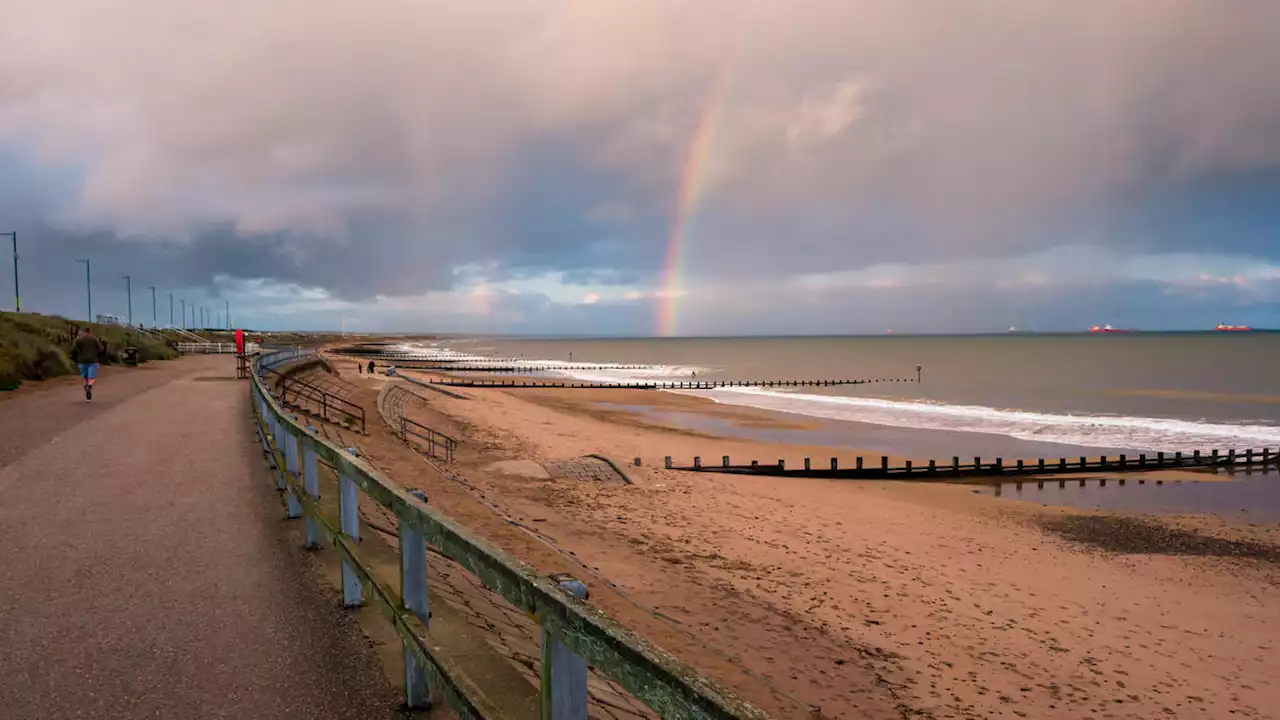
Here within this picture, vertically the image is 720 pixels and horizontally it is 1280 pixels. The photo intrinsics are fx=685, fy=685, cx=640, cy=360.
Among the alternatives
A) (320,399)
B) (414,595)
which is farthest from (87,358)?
(414,595)

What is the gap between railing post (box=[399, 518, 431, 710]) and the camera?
334 cm

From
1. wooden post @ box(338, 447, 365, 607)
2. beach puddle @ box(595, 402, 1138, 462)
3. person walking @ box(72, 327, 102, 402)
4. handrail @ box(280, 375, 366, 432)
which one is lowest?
beach puddle @ box(595, 402, 1138, 462)

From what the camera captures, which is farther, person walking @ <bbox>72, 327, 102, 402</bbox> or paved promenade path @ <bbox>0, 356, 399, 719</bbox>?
person walking @ <bbox>72, 327, 102, 402</bbox>

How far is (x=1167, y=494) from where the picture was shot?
27.0 m

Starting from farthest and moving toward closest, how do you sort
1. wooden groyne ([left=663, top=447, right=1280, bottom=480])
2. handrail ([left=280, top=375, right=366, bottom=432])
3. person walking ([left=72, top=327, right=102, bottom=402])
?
1. wooden groyne ([left=663, top=447, right=1280, bottom=480])
2. handrail ([left=280, top=375, right=366, bottom=432])
3. person walking ([left=72, top=327, right=102, bottom=402])

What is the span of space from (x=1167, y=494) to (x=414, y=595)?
3242 centimetres

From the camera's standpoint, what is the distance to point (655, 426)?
143 ft

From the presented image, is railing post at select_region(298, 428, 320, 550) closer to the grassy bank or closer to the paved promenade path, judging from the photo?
the paved promenade path

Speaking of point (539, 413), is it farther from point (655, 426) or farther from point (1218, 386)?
point (1218, 386)

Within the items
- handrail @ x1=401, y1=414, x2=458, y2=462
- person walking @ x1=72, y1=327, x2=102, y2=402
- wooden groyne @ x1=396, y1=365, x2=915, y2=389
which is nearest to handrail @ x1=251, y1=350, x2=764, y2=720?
handrail @ x1=401, y1=414, x2=458, y2=462

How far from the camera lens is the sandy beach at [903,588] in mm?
9859

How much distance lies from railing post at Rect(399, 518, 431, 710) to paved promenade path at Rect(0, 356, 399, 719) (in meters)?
0.30

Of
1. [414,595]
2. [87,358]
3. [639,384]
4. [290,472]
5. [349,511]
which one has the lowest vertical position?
[639,384]

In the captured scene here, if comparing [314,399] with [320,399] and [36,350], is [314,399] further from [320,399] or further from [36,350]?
[36,350]
